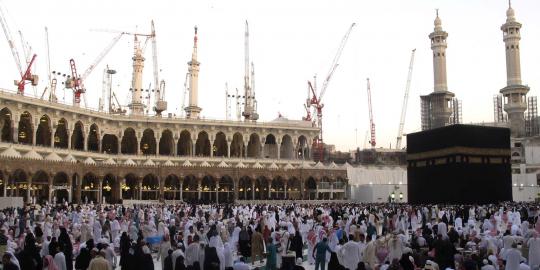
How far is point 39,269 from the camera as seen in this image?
994cm

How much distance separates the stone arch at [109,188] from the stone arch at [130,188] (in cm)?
103

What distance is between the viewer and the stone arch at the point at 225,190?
2111 inches

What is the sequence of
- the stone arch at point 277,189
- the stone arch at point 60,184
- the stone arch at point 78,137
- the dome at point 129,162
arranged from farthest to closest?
the stone arch at point 277,189 < the stone arch at point 78,137 < the dome at point 129,162 < the stone arch at point 60,184

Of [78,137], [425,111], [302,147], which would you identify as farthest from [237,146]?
[425,111]

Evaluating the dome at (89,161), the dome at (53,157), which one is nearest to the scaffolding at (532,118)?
the dome at (89,161)

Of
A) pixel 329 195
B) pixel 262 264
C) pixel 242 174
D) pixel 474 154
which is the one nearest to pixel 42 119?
pixel 242 174

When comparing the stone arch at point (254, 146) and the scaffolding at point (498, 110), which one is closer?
the stone arch at point (254, 146)

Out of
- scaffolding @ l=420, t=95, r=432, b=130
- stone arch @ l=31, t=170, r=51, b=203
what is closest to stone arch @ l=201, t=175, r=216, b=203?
stone arch @ l=31, t=170, r=51, b=203

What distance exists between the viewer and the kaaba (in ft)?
109

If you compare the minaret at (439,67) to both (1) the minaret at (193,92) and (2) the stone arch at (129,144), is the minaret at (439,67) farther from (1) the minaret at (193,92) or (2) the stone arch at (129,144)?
(2) the stone arch at (129,144)

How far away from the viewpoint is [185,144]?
187 ft

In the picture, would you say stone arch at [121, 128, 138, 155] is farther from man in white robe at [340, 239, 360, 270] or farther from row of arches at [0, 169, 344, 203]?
man in white robe at [340, 239, 360, 270]

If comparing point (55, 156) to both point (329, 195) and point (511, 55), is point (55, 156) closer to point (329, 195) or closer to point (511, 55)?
point (329, 195)

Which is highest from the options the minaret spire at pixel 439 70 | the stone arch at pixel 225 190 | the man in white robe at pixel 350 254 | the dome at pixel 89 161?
the minaret spire at pixel 439 70
